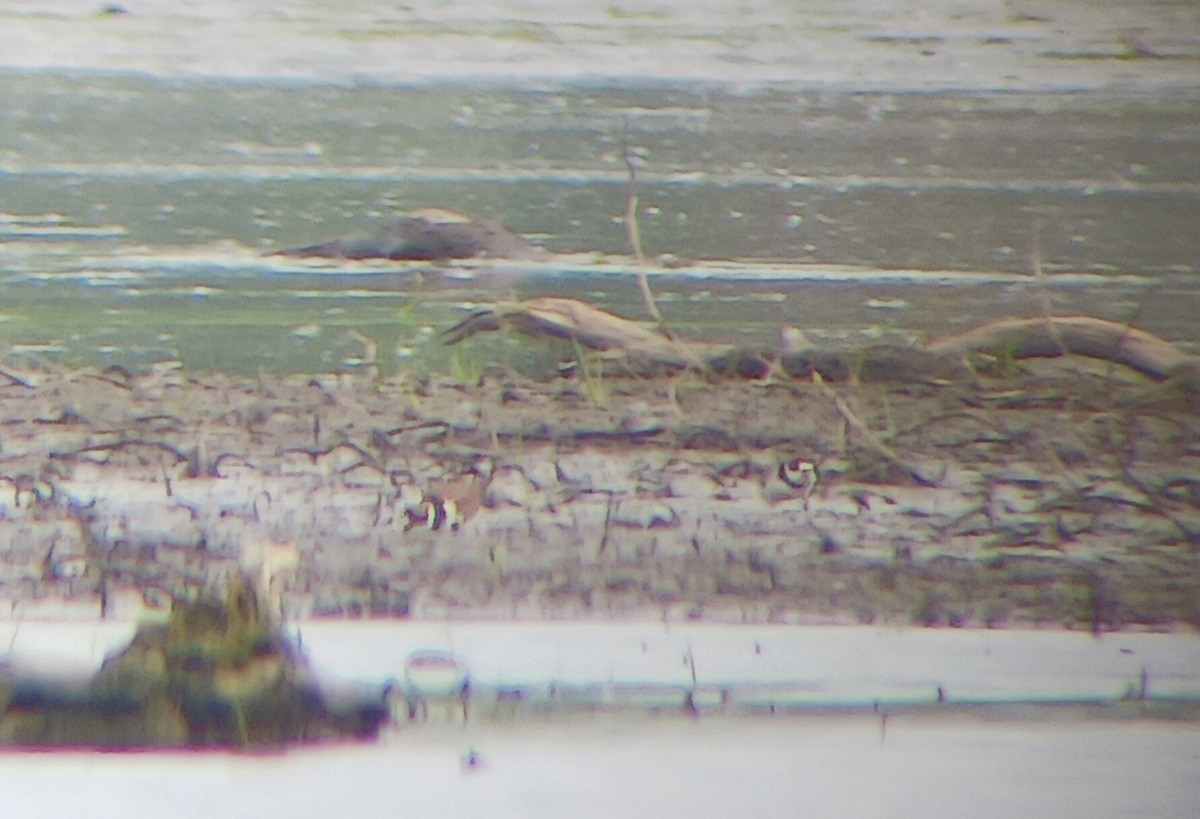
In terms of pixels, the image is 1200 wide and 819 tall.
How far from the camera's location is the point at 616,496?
5.29 feet

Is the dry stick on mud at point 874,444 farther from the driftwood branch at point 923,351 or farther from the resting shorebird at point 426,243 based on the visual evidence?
the resting shorebird at point 426,243

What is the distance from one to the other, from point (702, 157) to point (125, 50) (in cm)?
56

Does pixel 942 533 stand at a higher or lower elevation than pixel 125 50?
lower

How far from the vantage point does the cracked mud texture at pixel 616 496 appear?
1593mm

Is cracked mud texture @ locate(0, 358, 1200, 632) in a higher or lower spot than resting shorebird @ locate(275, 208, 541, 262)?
lower

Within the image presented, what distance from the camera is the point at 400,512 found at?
160cm

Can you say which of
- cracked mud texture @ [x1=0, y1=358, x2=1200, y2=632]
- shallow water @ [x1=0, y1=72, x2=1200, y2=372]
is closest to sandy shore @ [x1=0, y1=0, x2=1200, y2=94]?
shallow water @ [x1=0, y1=72, x2=1200, y2=372]

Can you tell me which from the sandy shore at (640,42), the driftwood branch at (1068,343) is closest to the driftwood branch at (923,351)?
the driftwood branch at (1068,343)

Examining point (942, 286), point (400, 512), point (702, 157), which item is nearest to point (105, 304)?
point (400, 512)

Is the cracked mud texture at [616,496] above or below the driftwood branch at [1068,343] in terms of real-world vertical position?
below

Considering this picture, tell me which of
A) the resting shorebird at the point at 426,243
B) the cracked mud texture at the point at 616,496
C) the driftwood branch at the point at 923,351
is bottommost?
the cracked mud texture at the point at 616,496

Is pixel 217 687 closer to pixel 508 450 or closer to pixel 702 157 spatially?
pixel 508 450

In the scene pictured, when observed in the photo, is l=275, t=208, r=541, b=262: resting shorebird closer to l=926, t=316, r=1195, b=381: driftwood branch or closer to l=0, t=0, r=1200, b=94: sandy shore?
l=0, t=0, r=1200, b=94: sandy shore

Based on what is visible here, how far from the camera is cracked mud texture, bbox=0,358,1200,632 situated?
1.59 m
